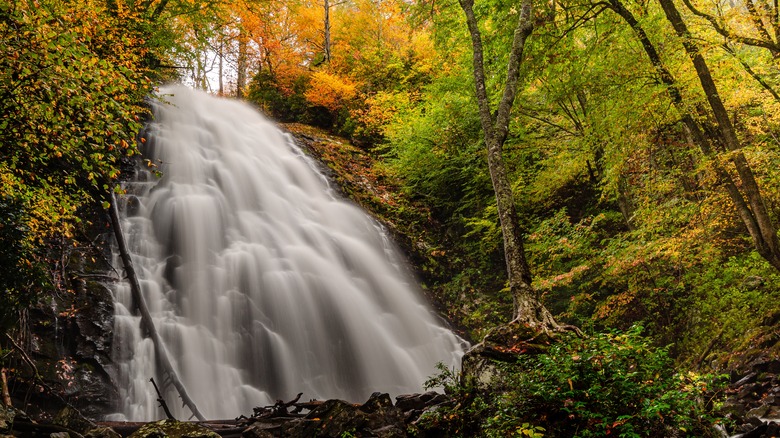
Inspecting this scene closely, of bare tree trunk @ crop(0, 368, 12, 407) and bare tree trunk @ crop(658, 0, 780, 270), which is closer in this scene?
bare tree trunk @ crop(0, 368, 12, 407)

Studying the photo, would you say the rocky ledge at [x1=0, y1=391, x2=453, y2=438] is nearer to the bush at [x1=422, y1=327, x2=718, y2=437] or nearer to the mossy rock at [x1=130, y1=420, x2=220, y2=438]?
the mossy rock at [x1=130, y1=420, x2=220, y2=438]

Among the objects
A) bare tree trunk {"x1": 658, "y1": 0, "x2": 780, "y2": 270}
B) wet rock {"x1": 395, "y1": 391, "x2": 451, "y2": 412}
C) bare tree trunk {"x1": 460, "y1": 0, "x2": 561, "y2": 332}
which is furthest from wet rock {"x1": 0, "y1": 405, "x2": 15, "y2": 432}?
bare tree trunk {"x1": 658, "y1": 0, "x2": 780, "y2": 270}

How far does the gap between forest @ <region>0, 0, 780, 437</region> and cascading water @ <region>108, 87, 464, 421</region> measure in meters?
1.15

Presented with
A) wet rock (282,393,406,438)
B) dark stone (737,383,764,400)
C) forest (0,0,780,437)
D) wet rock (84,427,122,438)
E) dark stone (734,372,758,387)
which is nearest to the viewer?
forest (0,0,780,437)

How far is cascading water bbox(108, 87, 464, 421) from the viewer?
308 inches

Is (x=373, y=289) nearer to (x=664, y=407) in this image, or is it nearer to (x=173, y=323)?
(x=173, y=323)

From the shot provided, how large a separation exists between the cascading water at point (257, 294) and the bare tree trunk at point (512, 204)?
4374mm

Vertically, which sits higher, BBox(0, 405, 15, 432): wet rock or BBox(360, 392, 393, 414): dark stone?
BBox(0, 405, 15, 432): wet rock

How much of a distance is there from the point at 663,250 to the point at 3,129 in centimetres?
988

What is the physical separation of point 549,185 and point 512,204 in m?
5.71

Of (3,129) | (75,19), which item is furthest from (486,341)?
(75,19)

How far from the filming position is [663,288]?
926 centimetres

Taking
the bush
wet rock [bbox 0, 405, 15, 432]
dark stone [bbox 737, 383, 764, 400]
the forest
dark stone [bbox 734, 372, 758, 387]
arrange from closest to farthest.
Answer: the bush < wet rock [bbox 0, 405, 15, 432] < the forest < dark stone [bbox 737, 383, 764, 400] < dark stone [bbox 734, 372, 758, 387]

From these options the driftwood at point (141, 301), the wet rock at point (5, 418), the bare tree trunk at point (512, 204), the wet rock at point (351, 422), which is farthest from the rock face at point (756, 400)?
the driftwood at point (141, 301)
